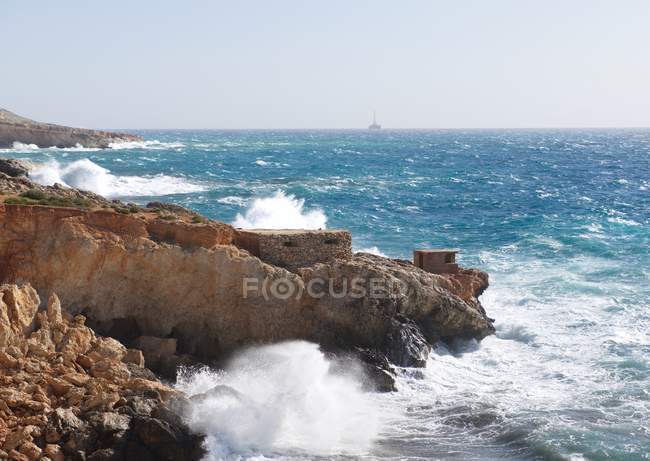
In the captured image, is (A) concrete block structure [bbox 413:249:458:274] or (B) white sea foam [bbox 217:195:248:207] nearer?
(A) concrete block structure [bbox 413:249:458:274]

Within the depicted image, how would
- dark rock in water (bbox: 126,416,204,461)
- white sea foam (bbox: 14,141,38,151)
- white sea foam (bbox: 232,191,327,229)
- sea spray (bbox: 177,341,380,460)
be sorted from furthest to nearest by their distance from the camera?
white sea foam (bbox: 14,141,38,151)
white sea foam (bbox: 232,191,327,229)
sea spray (bbox: 177,341,380,460)
dark rock in water (bbox: 126,416,204,461)

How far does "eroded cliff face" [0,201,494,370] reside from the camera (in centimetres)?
1947

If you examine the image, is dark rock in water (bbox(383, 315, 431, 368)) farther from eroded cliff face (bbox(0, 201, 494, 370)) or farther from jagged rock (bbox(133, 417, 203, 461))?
jagged rock (bbox(133, 417, 203, 461))

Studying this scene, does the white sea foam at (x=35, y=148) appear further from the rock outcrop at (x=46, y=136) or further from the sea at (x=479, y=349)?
the sea at (x=479, y=349)

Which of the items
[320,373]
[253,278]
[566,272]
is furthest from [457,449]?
[566,272]

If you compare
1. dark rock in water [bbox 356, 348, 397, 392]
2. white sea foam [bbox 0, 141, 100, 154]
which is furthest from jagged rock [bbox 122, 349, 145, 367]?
white sea foam [bbox 0, 141, 100, 154]

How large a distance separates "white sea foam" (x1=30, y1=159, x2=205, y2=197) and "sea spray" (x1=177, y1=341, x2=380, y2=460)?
39415mm

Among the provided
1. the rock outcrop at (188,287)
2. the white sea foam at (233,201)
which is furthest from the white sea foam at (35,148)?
the rock outcrop at (188,287)

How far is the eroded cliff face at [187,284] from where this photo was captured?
19.5 meters

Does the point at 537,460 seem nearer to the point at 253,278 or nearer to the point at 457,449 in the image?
the point at 457,449

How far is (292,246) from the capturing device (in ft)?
72.1

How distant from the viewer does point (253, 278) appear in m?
20.5

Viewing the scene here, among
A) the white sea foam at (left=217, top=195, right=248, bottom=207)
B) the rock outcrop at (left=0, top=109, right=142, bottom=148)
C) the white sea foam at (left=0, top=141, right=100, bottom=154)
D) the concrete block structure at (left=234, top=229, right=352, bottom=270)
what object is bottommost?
the white sea foam at (left=217, top=195, right=248, bottom=207)

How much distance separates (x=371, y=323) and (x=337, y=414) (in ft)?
11.7
